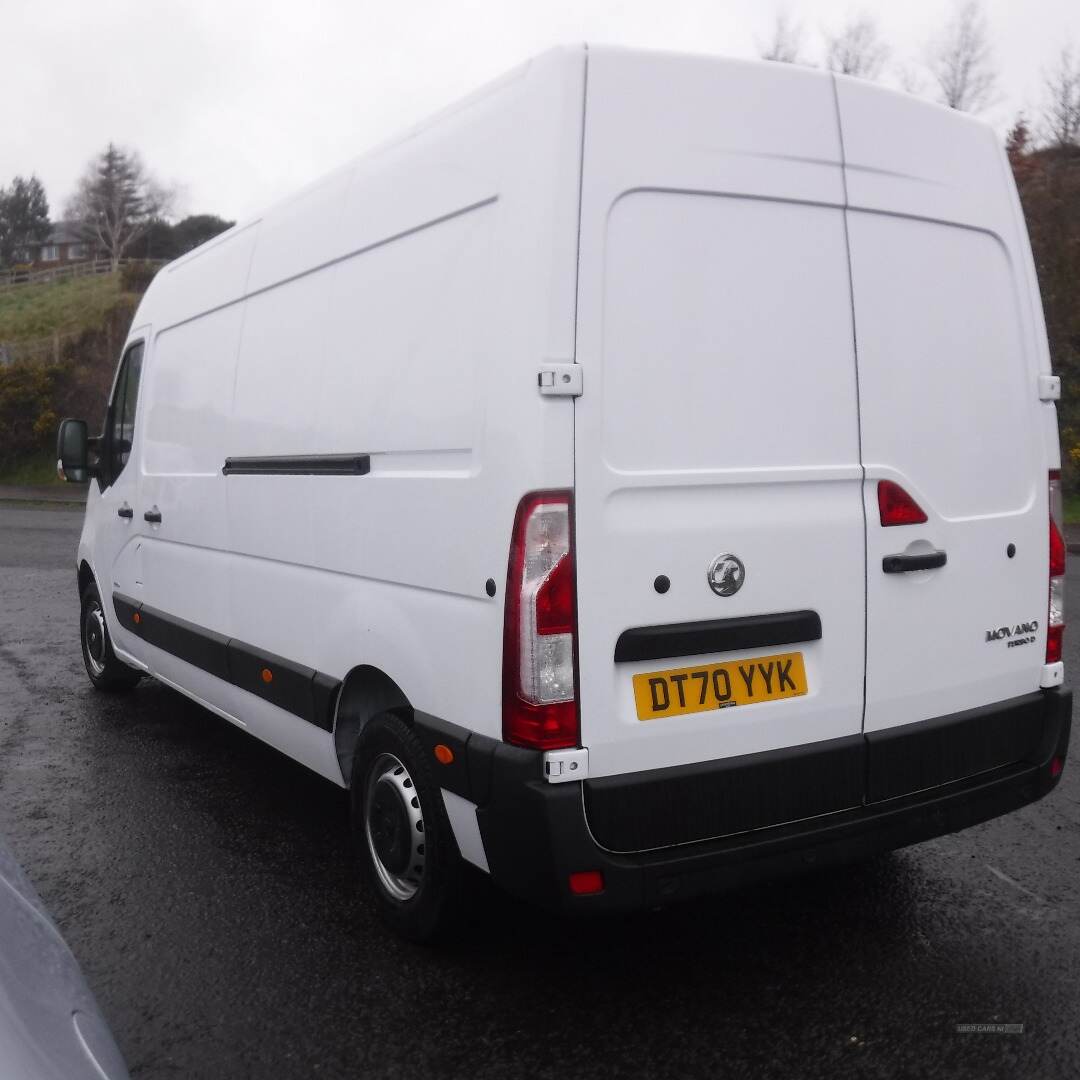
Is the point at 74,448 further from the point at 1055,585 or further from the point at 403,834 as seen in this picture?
the point at 1055,585

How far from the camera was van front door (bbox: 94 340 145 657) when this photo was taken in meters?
6.04

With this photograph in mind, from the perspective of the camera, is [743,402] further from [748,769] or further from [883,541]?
[748,769]

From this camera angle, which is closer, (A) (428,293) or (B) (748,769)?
(B) (748,769)

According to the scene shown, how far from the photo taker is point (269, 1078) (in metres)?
2.87

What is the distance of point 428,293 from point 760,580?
49.7 inches

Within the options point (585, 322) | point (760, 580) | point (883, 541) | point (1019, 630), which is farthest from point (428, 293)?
point (1019, 630)

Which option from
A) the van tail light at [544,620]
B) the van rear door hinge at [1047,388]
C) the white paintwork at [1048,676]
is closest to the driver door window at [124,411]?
the van tail light at [544,620]

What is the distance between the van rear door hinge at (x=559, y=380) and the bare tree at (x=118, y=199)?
7914 cm

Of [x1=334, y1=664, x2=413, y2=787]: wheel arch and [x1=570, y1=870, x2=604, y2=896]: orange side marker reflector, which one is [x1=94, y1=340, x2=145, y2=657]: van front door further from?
[x1=570, y1=870, x2=604, y2=896]: orange side marker reflector

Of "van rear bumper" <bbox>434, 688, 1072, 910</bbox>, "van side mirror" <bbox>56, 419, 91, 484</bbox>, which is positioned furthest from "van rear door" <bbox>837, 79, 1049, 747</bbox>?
"van side mirror" <bbox>56, 419, 91, 484</bbox>

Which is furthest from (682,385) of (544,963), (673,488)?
(544,963)

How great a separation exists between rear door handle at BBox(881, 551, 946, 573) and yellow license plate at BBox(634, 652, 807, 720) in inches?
15.1

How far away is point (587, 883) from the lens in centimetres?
295

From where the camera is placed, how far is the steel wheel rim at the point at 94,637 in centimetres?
700
